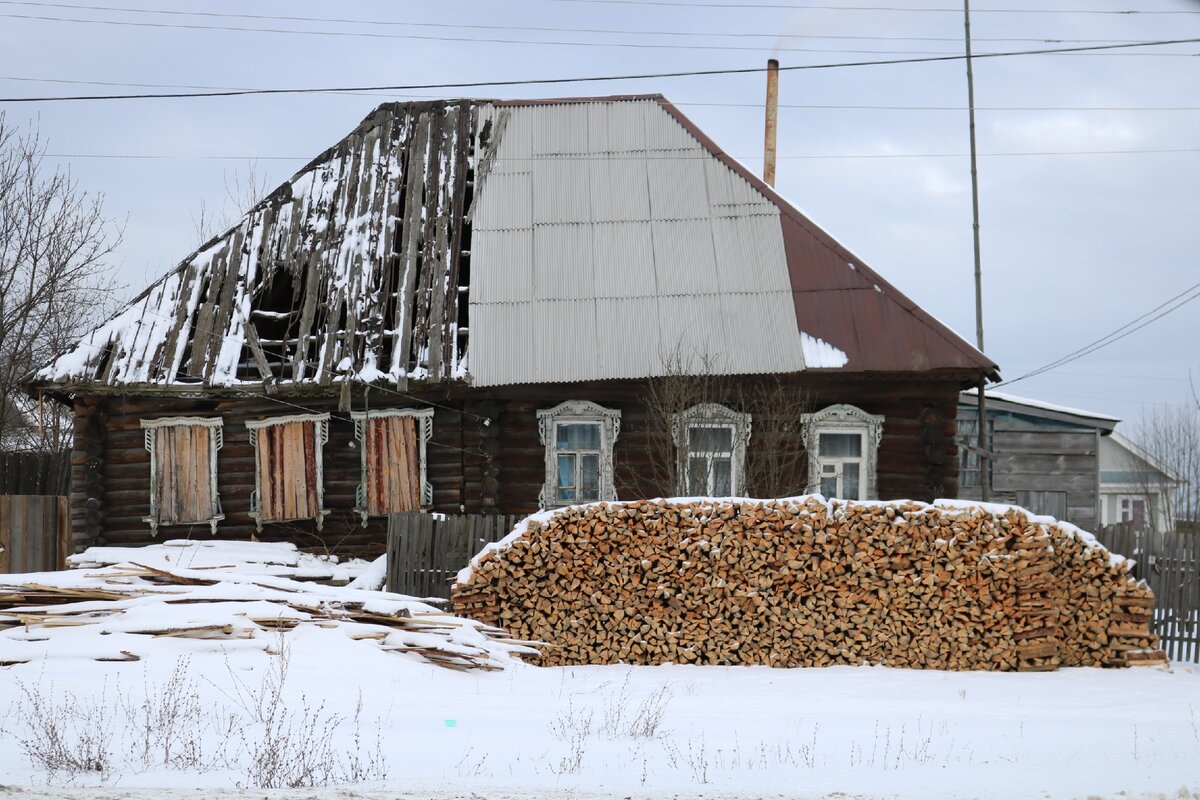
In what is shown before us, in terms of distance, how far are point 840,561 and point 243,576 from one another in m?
5.81

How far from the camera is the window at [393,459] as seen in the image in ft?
51.4

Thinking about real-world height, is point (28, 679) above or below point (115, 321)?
below

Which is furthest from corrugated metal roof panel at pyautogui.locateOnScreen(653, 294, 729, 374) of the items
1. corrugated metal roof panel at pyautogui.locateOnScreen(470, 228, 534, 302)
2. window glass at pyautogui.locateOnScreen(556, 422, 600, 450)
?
corrugated metal roof panel at pyautogui.locateOnScreen(470, 228, 534, 302)

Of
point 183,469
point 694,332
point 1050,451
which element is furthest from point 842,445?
point 1050,451

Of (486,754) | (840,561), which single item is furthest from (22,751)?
(840,561)

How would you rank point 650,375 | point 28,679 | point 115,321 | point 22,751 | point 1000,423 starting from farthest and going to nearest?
1. point 1000,423
2. point 115,321
3. point 650,375
4. point 28,679
5. point 22,751

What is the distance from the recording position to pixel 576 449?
1583 cm

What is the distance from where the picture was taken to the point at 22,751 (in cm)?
660

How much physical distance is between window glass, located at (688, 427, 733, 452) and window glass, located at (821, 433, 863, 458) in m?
1.33

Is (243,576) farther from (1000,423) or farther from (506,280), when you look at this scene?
(1000,423)

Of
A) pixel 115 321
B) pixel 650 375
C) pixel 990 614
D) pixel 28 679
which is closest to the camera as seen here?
pixel 28 679

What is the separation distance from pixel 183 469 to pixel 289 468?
1491mm

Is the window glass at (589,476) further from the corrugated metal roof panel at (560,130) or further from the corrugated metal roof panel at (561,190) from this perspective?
the corrugated metal roof panel at (560,130)

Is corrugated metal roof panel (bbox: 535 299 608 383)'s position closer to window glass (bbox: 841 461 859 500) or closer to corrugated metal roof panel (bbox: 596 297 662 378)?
corrugated metal roof panel (bbox: 596 297 662 378)
